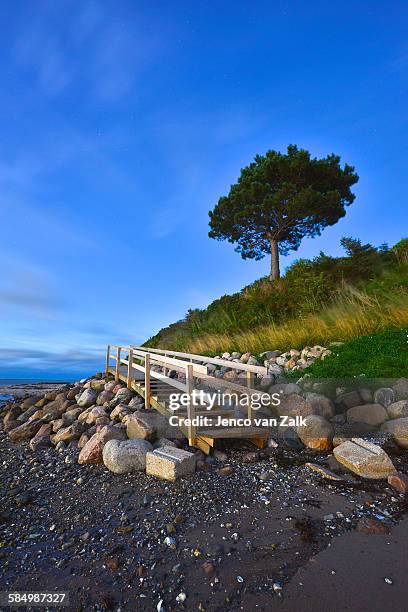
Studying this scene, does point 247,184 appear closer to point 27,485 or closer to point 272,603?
point 27,485

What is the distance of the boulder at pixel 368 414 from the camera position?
247 inches

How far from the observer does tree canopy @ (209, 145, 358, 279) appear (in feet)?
65.6

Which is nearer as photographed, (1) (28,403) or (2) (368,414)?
(2) (368,414)

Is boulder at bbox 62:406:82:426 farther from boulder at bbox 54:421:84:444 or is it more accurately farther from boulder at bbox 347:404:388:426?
boulder at bbox 347:404:388:426

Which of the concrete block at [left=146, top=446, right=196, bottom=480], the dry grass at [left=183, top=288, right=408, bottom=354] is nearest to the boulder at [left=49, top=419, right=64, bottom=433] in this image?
the concrete block at [left=146, top=446, right=196, bottom=480]

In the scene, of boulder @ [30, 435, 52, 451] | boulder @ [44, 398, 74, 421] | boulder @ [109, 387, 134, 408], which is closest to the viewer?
boulder @ [30, 435, 52, 451]

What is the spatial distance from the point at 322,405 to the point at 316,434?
1.17 m

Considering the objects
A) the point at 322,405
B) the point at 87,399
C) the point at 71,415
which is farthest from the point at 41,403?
the point at 322,405

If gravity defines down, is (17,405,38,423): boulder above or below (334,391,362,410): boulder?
below

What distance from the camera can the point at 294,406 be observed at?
21.6ft

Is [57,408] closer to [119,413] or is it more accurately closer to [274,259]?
[119,413]

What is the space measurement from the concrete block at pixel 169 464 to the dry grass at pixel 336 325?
6180 millimetres

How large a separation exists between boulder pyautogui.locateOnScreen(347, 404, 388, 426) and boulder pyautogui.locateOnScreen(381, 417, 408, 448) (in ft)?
0.88

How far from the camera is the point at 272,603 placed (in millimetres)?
2607
